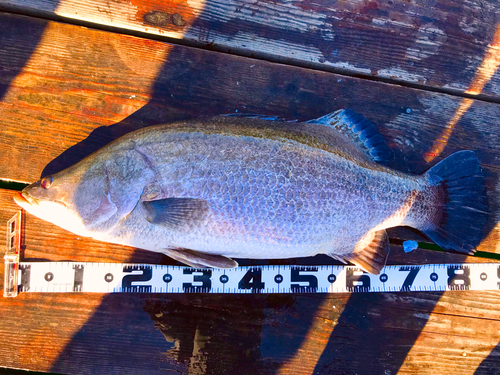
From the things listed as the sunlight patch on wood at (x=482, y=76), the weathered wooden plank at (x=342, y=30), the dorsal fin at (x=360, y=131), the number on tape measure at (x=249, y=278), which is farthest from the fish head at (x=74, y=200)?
the sunlight patch on wood at (x=482, y=76)

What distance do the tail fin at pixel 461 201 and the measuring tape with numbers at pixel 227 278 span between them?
316mm

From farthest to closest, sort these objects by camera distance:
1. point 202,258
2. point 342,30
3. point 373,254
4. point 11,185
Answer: point 342,30, point 11,185, point 373,254, point 202,258

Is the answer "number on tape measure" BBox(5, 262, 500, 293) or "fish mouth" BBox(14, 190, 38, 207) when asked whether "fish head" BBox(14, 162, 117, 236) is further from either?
"number on tape measure" BBox(5, 262, 500, 293)

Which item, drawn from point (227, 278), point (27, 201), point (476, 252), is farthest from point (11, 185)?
point (476, 252)

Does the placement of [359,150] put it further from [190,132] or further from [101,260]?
[101,260]

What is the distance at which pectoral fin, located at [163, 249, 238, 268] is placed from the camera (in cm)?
179

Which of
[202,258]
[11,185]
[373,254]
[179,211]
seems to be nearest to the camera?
[179,211]

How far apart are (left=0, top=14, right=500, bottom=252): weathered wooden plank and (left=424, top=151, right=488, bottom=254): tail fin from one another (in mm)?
218

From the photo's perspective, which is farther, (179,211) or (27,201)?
(27,201)

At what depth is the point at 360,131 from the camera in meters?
2.09

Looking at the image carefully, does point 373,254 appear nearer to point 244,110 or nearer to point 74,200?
point 244,110

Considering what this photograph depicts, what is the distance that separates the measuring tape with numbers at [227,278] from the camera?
2123mm

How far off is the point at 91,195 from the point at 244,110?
3.96 feet

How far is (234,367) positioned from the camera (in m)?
2.21
